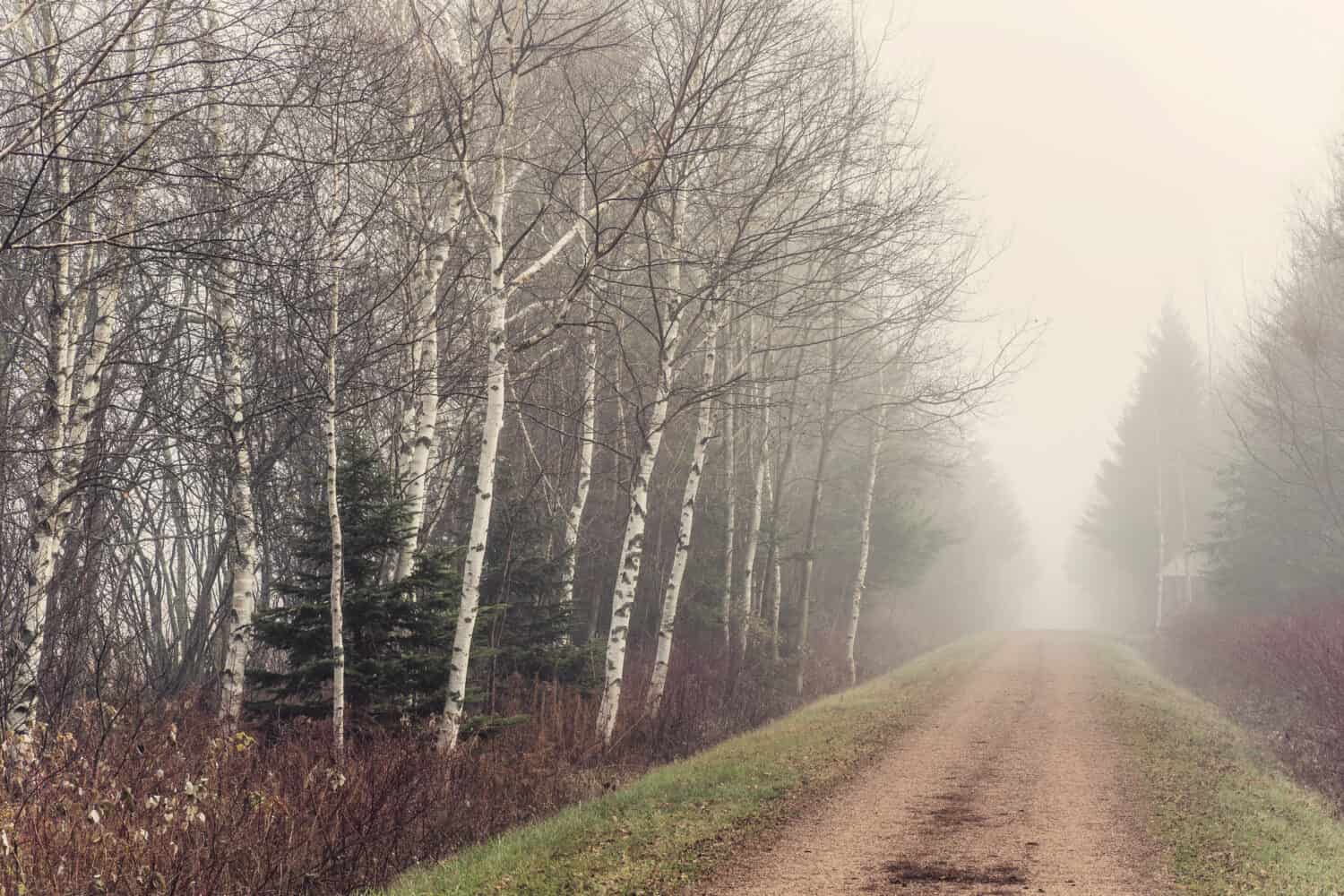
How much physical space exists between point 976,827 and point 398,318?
950cm

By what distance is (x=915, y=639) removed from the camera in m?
39.0

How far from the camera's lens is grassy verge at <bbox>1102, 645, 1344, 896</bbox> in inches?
272

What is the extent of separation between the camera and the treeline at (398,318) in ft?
28.5

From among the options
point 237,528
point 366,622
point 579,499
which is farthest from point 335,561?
point 579,499

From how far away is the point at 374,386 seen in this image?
33.1 feet

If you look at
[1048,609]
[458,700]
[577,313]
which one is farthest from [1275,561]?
[1048,609]

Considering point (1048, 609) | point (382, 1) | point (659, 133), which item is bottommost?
point (1048, 609)

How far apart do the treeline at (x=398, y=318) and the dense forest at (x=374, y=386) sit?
0.34 feet

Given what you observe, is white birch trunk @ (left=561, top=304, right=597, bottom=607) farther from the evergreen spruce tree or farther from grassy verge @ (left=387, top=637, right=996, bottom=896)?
the evergreen spruce tree

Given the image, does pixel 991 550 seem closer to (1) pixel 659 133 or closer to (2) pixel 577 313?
(2) pixel 577 313

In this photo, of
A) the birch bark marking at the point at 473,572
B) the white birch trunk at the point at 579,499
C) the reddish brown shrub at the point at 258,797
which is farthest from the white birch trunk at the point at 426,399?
the white birch trunk at the point at 579,499

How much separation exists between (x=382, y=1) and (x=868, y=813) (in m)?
11.6

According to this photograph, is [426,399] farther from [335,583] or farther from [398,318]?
[335,583]

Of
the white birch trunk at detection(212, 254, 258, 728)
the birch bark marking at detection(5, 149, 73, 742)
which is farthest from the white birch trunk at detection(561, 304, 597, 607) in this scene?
the birch bark marking at detection(5, 149, 73, 742)
